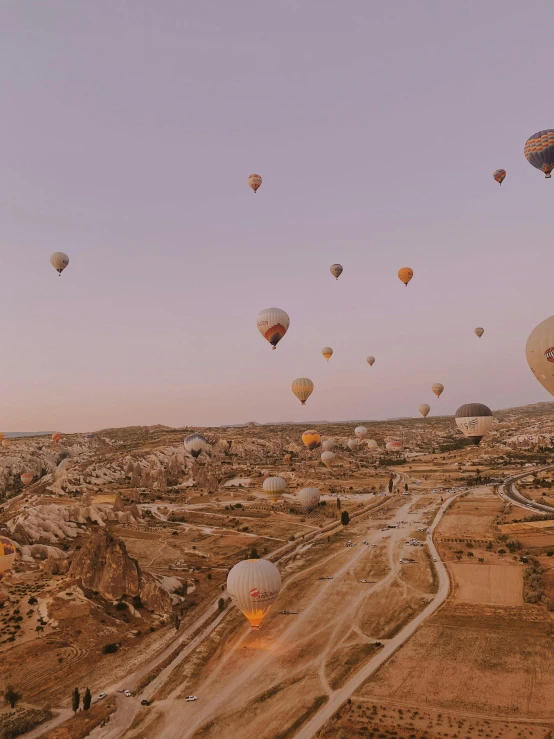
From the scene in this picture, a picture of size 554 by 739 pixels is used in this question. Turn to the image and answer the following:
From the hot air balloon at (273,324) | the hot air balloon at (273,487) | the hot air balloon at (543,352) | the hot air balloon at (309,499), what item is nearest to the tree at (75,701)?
the hot air balloon at (543,352)

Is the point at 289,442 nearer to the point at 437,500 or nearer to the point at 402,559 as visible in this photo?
the point at 437,500

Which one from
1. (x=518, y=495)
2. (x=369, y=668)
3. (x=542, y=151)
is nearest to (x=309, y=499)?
(x=518, y=495)

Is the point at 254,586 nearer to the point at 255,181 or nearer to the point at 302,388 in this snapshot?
the point at 302,388

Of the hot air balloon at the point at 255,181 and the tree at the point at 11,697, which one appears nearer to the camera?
the tree at the point at 11,697

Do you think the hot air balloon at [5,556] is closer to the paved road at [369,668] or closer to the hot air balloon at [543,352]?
the paved road at [369,668]

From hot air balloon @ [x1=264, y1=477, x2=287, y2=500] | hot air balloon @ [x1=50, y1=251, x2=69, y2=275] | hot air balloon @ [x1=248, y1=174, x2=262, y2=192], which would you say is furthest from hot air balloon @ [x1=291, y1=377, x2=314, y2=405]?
hot air balloon @ [x1=50, y1=251, x2=69, y2=275]

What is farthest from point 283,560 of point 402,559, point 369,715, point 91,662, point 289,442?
point 289,442

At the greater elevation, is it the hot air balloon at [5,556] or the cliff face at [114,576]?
the hot air balloon at [5,556]
